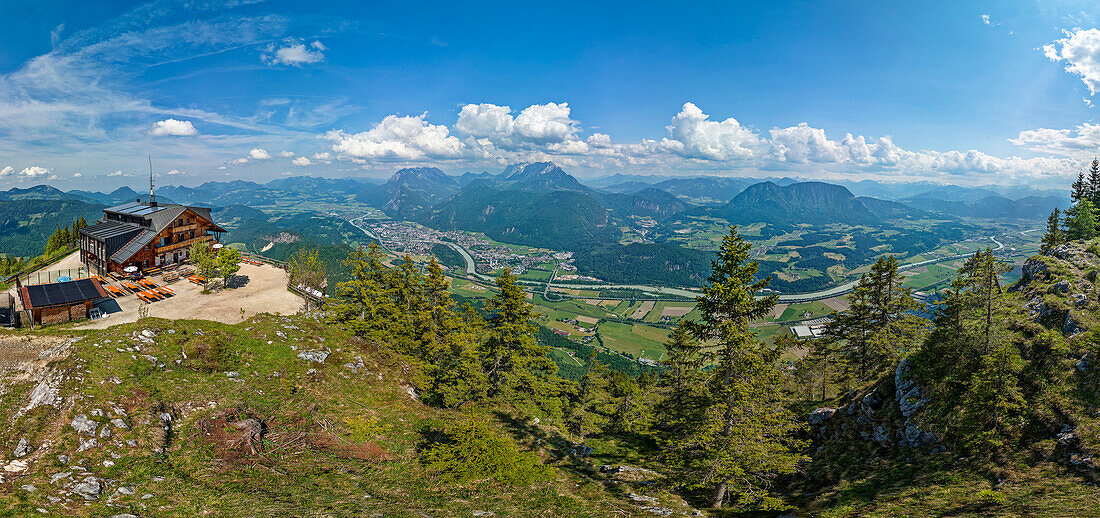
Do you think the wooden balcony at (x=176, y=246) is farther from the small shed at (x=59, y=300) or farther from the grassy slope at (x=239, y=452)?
the grassy slope at (x=239, y=452)

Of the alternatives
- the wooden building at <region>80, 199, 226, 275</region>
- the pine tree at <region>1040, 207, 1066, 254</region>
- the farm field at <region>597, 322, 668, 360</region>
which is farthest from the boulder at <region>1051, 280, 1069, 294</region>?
the farm field at <region>597, 322, 668, 360</region>

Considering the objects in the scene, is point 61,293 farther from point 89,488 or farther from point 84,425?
point 89,488

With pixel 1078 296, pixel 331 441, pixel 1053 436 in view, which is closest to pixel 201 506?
pixel 331 441

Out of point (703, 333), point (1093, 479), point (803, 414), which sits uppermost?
point (703, 333)

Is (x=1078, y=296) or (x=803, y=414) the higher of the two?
(x=1078, y=296)

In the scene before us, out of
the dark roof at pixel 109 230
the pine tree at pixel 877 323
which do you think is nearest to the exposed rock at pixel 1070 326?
the pine tree at pixel 877 323

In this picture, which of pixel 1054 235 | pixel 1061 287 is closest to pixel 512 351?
A: pixel 1061 287

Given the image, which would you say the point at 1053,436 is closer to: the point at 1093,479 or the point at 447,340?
the point at 1093,479
